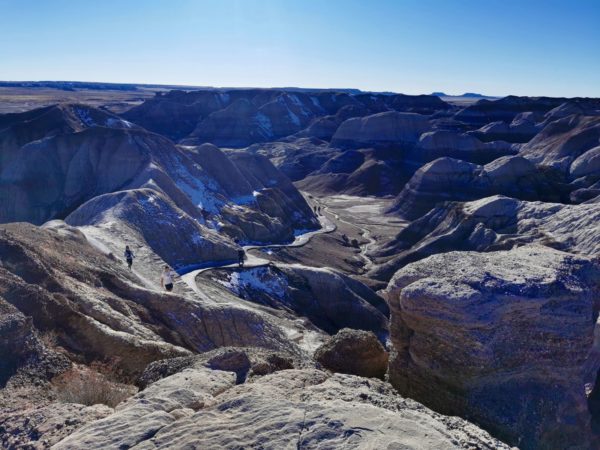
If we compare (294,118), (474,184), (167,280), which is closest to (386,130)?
(294,118)

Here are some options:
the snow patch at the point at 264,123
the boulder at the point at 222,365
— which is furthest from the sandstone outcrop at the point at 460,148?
the boulder at the point at 222,365

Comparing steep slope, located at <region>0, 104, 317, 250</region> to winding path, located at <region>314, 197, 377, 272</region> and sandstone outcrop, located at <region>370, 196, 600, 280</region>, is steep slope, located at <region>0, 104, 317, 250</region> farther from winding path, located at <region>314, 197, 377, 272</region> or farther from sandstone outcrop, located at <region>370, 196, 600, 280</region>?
sandstone outcrop, located at <region>370, 196, 600, 280</region>

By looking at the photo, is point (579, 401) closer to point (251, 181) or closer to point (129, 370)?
point (129, 370)

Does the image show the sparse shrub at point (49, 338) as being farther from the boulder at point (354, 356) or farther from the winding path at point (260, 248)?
the winding path at point (260, 248)

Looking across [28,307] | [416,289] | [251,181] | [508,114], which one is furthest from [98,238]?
[508,114]

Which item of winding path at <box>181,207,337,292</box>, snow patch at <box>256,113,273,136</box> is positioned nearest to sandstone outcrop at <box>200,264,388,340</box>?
winding path at <box>181,207,337,292</box>

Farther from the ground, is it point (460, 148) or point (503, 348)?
point (460, 148)

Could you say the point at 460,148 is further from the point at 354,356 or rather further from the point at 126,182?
the point at 354,356

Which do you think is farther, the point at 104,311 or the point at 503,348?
the point at 104,311
